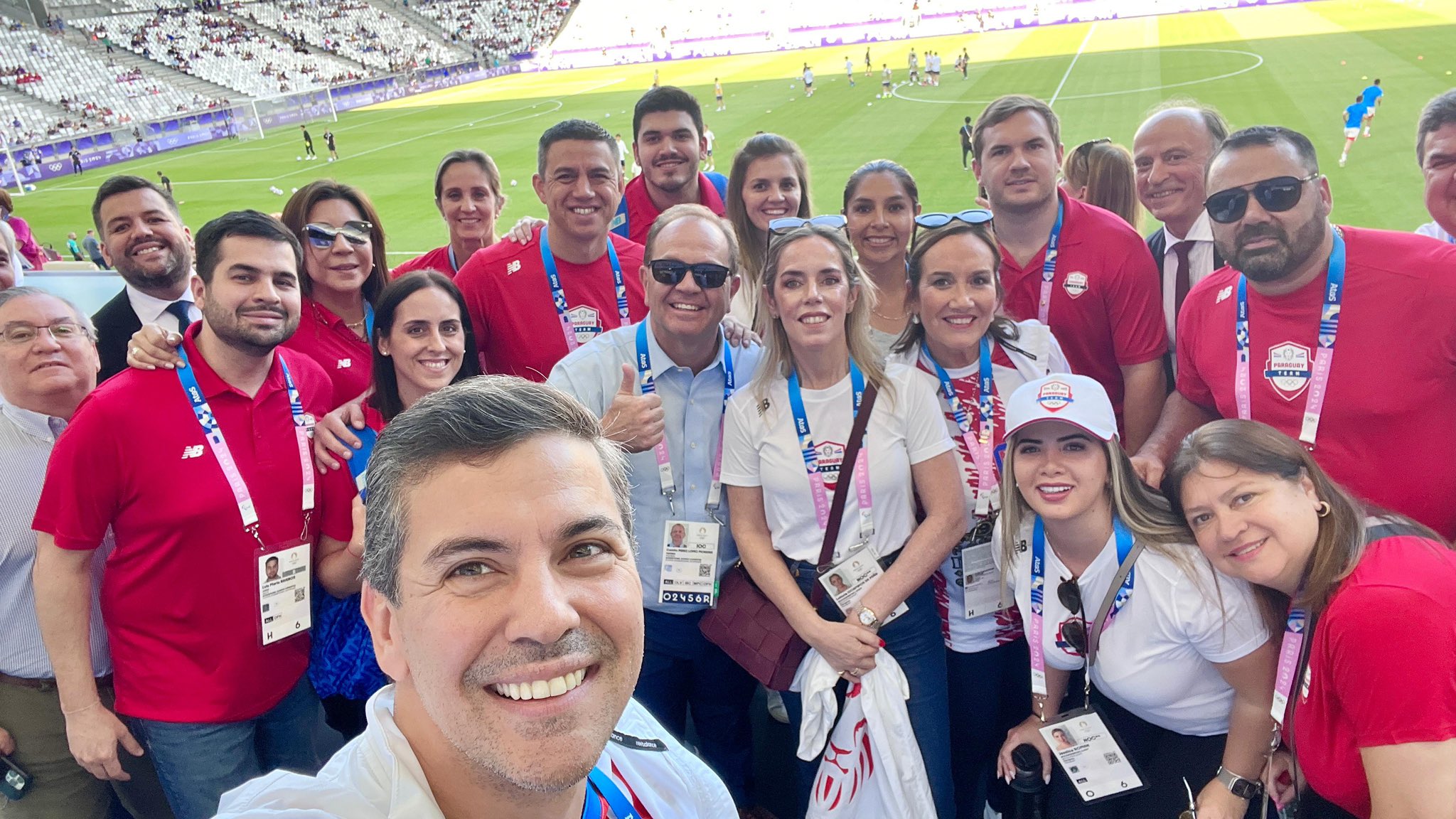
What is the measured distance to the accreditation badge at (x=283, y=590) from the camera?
315cm

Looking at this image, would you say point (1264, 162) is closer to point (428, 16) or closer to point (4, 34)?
point (4, 34)

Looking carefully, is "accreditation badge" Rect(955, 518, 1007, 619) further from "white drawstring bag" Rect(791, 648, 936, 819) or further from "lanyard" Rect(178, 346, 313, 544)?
"lanyard" Rect(178, 346, 313, 544)

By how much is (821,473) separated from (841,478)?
0.09 metres

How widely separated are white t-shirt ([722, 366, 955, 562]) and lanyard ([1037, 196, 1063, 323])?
1309 mm

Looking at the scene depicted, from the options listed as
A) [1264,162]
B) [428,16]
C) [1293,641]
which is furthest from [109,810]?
[428,16]

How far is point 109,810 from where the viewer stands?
3.61 m

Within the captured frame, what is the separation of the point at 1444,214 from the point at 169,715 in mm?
6280

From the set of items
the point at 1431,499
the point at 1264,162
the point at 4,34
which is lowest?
the point at 1431,499

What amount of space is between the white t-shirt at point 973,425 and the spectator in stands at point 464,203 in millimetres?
3344

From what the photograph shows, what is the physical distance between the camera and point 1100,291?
4133 millimetres

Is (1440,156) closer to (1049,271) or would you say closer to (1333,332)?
(1333,332)

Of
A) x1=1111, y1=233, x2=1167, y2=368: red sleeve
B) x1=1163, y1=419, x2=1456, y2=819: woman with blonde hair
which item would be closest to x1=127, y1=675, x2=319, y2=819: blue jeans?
x1=1163, y1=419, x2=1456, y2=819: woman with blonde hair

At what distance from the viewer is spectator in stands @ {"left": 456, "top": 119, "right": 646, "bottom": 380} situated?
4.50m

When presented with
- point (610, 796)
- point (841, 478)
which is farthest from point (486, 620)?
point (841, 478)
